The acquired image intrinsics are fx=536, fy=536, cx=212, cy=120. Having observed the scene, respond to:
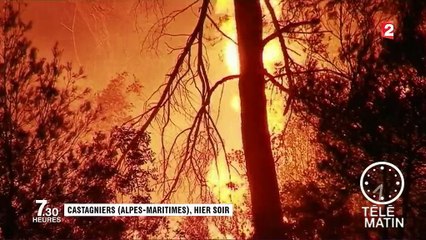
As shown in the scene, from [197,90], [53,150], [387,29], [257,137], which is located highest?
[387,29]

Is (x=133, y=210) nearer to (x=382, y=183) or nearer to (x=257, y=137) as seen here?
(x=257, y=137)

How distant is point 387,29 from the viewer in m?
3.25

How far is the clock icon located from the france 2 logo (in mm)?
784

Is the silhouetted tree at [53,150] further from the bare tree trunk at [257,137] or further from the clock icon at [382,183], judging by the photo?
the clock icon at [382,183]

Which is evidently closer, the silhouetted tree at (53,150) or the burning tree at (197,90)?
the burning tree at (197,90)

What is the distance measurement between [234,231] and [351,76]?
1.24 metres

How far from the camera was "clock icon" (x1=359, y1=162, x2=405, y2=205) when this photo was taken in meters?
3.08

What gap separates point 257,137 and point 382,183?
92 centimetres

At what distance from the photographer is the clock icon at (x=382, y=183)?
121 inches

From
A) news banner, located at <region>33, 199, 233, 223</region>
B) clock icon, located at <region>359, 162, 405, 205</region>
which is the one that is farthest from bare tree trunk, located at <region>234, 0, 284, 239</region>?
clock icon, located at <region>359, 162, 405, 205</region>

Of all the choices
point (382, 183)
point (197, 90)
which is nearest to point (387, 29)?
point (382, 183)

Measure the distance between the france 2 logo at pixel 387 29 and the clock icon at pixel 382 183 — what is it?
784mm

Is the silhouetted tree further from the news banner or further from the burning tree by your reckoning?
the burning tree

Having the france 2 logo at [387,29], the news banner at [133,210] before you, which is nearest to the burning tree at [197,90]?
the news banner at [133,210]
